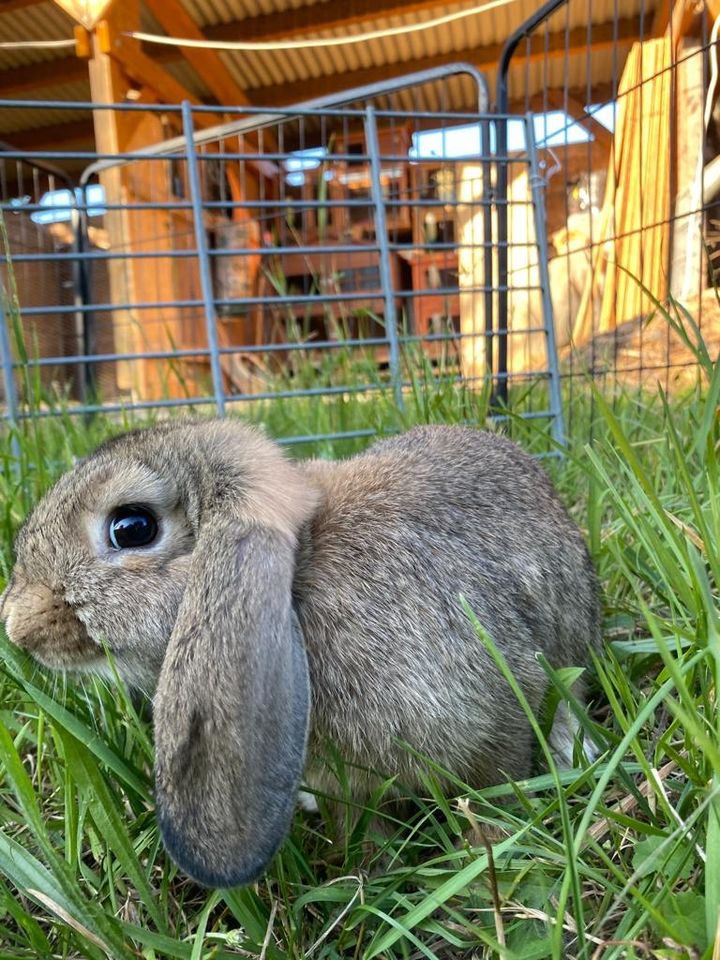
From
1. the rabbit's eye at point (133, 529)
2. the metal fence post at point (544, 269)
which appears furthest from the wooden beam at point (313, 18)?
the rabbit's eye at point (133, 529)

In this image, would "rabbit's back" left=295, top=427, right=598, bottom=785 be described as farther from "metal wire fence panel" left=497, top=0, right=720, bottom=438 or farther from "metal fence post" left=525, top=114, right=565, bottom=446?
"metal fence post" left=525, top=114, right=565, bottom=446

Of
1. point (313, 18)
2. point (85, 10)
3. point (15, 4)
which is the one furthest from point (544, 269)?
point (15, 4)

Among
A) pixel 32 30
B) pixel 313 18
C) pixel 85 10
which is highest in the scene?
pixel 32 30

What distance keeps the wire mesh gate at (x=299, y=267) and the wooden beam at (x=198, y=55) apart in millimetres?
326

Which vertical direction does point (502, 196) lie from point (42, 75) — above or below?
below

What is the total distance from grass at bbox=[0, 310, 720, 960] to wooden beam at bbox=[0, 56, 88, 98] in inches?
288

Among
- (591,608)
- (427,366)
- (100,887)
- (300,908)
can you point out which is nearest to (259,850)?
(300,908)

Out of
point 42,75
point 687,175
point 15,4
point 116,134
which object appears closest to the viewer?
point 687,175

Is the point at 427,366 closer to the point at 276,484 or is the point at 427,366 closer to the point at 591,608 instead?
the point at 591,608

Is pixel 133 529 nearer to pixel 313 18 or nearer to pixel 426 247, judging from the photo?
pixel 426 247

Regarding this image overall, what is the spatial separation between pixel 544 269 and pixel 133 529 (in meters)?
2.28

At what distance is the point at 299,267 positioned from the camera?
6.74 m

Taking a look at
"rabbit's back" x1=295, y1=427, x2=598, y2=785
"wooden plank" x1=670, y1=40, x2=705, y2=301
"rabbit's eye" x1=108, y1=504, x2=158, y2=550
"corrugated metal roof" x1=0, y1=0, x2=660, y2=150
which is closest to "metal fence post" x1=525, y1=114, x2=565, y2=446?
"wooden plank" x1=670, y1=40, x2=705, y2=301

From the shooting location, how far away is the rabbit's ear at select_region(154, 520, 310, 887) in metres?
0.79
